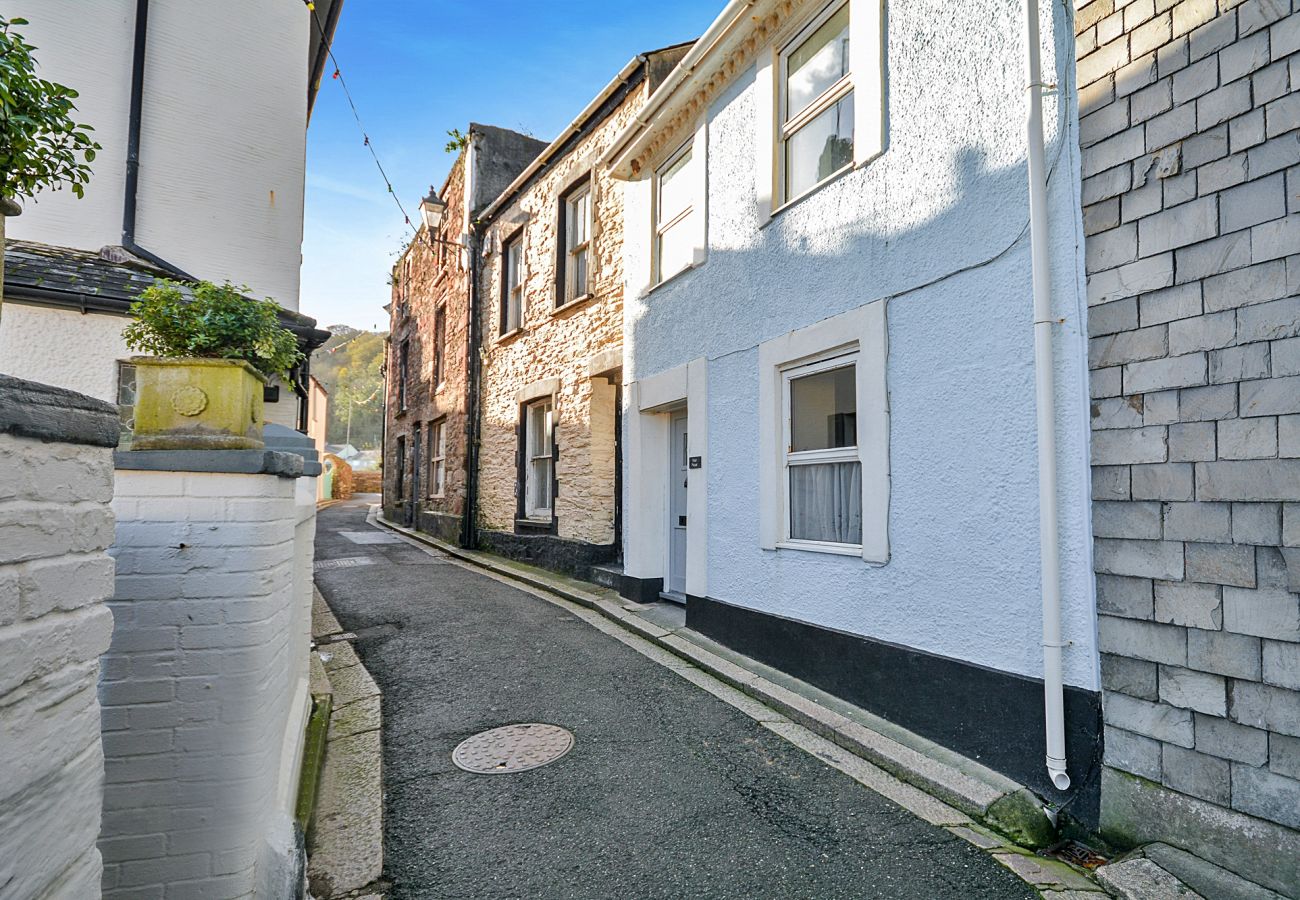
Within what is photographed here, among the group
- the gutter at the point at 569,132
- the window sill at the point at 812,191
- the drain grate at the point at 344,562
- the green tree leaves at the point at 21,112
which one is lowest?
the drain grate at the point at 344,562

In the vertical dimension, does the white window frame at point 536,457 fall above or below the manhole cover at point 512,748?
above

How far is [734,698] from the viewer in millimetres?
4812

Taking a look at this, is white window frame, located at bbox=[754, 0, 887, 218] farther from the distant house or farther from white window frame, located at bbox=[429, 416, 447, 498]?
white window frame, located at bbox=[429, 416, 447, 498]

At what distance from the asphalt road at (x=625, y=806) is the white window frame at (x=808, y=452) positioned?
1.31 metres

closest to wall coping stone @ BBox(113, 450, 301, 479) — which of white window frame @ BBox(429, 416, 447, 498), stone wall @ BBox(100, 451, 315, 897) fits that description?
stone wall @ BBox(100, 451, 315, 897)

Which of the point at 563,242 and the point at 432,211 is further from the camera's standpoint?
the point at 432,211

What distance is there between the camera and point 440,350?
15.3 m

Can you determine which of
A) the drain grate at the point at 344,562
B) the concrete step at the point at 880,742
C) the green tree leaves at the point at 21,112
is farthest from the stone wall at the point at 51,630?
the drain grate at the point at 344,562

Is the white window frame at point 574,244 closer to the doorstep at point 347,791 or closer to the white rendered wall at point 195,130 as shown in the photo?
the white rendered wall at point 195,130

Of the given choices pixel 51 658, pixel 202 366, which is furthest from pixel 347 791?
pixel 51 658

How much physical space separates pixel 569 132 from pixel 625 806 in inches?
351

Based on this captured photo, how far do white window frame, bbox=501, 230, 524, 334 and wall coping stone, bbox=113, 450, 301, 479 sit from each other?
9129 millimetres

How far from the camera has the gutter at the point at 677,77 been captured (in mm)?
5672

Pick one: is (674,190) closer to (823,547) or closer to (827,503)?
(827,503)
